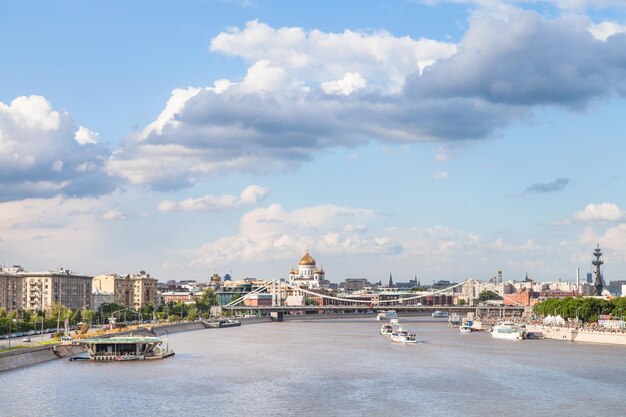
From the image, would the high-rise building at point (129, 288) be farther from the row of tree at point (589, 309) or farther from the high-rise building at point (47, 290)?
the row of tree at point (589, 309)

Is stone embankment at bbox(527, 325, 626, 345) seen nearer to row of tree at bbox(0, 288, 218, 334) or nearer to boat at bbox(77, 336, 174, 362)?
boat at bbox(77, 336, 174, 362)

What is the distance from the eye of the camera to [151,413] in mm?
47344

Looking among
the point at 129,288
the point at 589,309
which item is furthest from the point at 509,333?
the point at 129,288

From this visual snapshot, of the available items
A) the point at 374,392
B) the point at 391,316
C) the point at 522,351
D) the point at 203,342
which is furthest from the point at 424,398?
the point at 391,316

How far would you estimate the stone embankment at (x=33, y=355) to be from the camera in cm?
6406

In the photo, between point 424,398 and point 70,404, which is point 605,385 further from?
point 70,404

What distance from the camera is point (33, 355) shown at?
2744 inches

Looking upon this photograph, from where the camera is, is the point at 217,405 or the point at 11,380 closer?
the point at 217,405

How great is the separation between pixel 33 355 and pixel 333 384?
2292cm

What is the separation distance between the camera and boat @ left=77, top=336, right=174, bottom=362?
248 feet

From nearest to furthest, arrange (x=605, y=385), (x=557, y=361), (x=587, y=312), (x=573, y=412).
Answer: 1. (x=573, y=412)
2. (x=605, y=385)
3. (x=557, y=361)
4. (x=587, y=312)

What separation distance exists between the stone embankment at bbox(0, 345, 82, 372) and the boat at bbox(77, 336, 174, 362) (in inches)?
63.3

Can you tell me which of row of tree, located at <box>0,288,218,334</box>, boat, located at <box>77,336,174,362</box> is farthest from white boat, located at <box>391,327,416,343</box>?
Answer: row of tree, located at <box>0,288,218,334</box>

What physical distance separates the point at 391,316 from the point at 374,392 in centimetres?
12552
